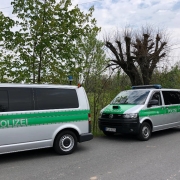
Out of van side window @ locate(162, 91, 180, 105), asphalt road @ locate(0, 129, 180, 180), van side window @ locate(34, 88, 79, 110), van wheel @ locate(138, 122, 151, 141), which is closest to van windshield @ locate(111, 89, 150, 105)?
van wheel @ locate(138, 122, 151, 141)

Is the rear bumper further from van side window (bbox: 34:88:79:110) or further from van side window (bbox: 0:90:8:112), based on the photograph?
van side window (bbox: 0:90:8:112)

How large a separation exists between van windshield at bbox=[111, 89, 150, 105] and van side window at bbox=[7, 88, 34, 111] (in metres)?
4.22

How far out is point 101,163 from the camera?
18.9 ft

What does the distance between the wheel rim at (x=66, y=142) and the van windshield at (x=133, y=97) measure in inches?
124

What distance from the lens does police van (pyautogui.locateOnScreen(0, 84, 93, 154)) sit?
5668mm

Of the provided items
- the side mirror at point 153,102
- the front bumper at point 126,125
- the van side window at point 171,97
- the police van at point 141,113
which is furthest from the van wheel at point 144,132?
the van side window at point 171,97

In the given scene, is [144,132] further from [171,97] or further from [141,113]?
[171,97]

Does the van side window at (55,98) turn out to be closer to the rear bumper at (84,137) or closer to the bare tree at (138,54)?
the rear bumper at (84,137)

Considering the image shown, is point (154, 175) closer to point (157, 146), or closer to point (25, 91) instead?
point (157, 146)

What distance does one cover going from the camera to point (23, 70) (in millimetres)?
8633

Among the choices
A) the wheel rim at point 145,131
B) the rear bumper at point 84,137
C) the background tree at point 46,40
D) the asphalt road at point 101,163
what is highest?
the background tree at point 46,40

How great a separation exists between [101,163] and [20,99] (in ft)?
8.33

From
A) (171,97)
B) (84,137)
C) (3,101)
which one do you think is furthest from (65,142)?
(171,97)

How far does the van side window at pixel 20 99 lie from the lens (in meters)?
5.78
